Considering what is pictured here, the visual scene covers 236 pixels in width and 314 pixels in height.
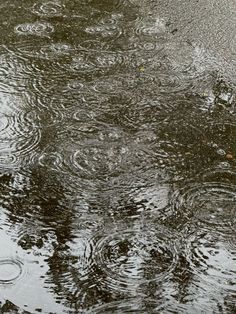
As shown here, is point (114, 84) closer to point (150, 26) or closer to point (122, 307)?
point (150, 26)

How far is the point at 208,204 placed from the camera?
133 inches

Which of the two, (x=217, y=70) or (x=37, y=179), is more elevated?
(x=217, y=70)

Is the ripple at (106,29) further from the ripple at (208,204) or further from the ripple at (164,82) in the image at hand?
the ripple at (208,204)

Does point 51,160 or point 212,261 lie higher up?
point 51,160

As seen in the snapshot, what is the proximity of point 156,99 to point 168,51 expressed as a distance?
0.73 metres

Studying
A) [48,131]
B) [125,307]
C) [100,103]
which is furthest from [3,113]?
[125,307]

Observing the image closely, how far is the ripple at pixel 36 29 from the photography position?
4957 millimetres

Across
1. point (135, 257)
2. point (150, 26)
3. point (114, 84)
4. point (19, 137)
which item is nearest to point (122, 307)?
point (135, 257)

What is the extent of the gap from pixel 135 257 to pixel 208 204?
59cm

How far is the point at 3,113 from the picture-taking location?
13.3ft

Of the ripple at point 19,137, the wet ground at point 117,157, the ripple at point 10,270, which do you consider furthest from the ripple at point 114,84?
the ripple at point 10,270

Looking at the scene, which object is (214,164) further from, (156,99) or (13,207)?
(13,207)

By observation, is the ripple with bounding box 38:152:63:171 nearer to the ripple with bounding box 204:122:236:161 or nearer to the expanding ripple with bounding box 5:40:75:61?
the ripple with bounding box 204:122:236:161

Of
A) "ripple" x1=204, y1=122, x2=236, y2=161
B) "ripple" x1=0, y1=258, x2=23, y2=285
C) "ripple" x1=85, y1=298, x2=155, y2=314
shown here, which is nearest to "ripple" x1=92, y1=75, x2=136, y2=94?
"ripple" x1=204, y1=122, x2=236, y2=161
